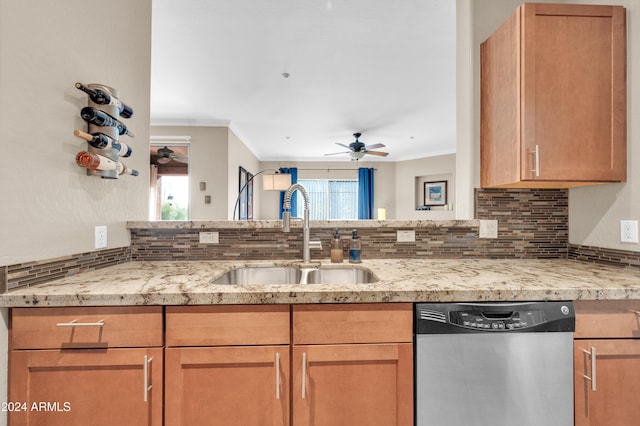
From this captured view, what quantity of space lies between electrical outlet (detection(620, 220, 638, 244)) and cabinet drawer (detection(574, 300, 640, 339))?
1.51ft

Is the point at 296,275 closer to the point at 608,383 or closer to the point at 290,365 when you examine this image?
the point at 290,365

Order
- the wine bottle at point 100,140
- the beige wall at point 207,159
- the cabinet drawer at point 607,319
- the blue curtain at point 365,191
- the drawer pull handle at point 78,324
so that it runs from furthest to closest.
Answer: the blue curtain at point 365,191
the beige wall at point 207,159
the wine bottle at point 100,140
the cabinet drawer at point 607,319
the drawer pull handle at point 78,324

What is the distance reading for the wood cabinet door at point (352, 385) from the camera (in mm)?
→ 1062

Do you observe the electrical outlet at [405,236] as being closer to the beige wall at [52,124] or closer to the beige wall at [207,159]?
the beige wall at [52,124]

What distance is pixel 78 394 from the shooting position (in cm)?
101

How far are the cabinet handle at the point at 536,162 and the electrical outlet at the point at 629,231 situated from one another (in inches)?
19.8

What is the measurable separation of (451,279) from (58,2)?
1902mm

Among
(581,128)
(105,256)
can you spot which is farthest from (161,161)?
(581,128)

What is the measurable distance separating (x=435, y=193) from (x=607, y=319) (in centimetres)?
627

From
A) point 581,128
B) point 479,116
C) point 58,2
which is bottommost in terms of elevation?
point 581,128

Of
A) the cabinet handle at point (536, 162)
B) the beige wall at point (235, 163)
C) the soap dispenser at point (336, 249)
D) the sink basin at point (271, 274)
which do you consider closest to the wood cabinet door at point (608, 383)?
the cabinet handle at point (536, 162)

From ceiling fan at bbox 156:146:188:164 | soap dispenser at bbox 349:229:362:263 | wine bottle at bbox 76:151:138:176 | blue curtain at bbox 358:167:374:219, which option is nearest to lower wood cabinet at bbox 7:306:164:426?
wine bottle at bbox 76:151:138:176

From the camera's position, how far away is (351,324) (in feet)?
3.53

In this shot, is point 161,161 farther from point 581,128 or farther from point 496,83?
point 581,128
